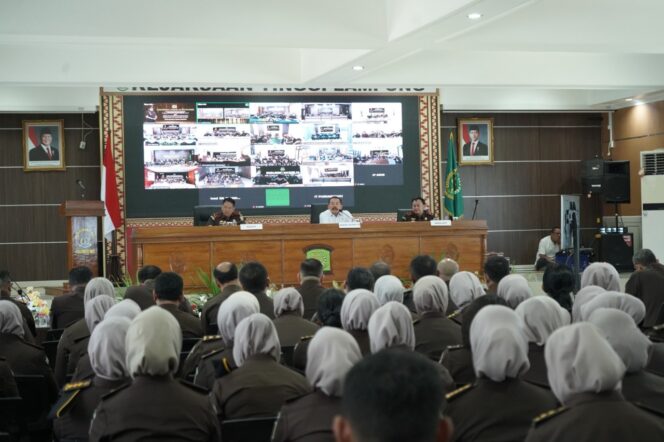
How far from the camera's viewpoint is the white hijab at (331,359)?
2801mm

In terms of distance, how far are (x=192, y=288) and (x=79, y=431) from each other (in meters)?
6.26

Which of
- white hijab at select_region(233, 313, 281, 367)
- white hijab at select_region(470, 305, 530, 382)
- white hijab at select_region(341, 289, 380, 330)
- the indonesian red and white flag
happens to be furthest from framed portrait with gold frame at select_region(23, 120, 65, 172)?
white hijab at select_region(470, 305, 530, 382)

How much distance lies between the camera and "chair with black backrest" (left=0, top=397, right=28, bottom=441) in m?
3.50

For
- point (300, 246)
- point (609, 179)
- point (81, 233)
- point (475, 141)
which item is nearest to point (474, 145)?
point (475, 141)

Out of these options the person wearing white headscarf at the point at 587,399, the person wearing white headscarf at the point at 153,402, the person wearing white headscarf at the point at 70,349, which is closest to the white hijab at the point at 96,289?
the person wearing white headscarf at the point at 70,349

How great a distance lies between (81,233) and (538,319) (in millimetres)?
8340

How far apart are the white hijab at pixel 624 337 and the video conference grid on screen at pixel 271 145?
1074 centimetres

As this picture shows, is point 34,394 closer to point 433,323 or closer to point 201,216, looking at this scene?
point 433,323

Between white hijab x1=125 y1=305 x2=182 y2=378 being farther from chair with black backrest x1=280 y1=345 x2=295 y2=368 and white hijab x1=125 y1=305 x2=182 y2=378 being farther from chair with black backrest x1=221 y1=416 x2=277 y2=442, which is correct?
chair with black backrest x1=280 y1=345 x2=295 y2=368

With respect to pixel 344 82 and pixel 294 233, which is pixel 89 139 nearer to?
pixel 344 82

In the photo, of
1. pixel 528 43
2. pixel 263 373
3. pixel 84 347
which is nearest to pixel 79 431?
pixel 263 373

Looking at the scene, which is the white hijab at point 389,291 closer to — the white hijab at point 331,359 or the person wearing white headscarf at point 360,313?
the person wearing white headscarf at point 360,313

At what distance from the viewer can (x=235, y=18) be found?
897cm

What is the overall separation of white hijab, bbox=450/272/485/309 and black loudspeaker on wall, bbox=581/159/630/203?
33.9 feet
